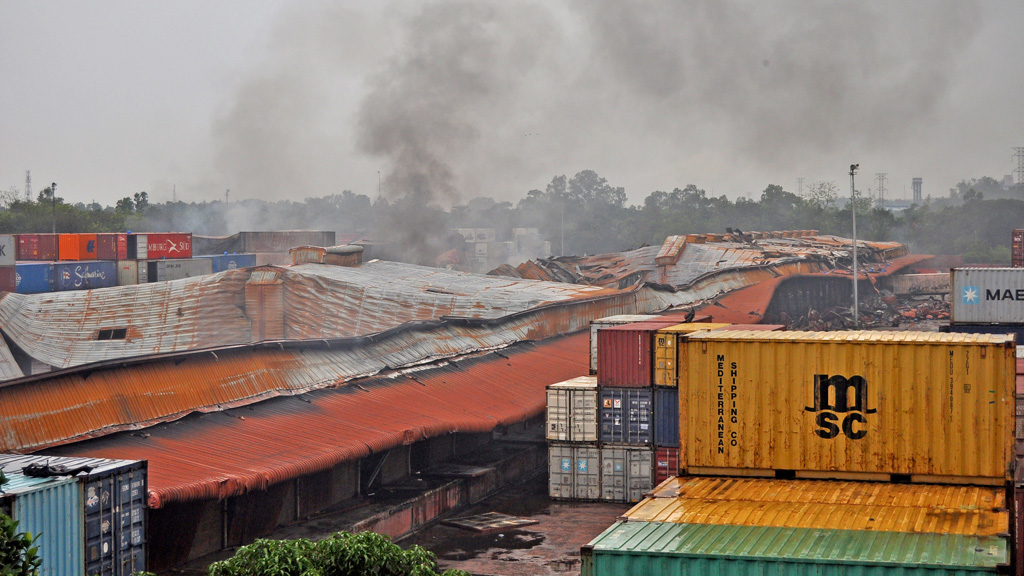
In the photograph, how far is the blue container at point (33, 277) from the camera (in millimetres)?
54594

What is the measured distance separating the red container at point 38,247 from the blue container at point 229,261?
9396 millimetres

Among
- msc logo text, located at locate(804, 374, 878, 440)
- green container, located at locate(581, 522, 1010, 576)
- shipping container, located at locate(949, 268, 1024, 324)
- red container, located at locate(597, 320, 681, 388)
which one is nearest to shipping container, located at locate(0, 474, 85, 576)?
green container, located at locate(581, 522, 1010, 576)

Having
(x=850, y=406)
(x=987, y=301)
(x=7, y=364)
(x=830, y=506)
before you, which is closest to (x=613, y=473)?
(x=850, y=406)

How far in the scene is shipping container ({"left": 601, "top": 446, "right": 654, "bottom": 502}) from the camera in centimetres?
2638

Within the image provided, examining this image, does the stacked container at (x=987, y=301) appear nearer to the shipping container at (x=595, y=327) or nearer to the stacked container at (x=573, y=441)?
the shipping container at (x=595, y=327)

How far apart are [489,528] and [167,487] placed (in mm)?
8848

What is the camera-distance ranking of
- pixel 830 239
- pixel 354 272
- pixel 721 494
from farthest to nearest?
1. pixel 830 239
2. pixel 354 272
3. pixel 721 494

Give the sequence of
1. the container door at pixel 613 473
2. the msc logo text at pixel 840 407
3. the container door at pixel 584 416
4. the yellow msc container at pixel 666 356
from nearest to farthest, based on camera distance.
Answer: the msc logo text at pixel 840 407 < the yellow msc container at pixel 666 356 < the container door at pixel 613 473 < the container door at pixel 584 416

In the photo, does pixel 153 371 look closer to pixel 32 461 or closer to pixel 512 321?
pixel 32 461

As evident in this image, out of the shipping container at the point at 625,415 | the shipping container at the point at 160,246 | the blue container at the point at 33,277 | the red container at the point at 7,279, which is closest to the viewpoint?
the shipping container at the point at 625,415

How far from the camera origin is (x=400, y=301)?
48531 millimetres

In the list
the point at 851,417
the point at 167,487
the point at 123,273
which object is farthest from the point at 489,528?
the point at 123,273

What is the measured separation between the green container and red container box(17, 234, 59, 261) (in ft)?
196

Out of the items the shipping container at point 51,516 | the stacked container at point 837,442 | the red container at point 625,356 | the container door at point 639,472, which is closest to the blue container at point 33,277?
the red container at point 625,356
